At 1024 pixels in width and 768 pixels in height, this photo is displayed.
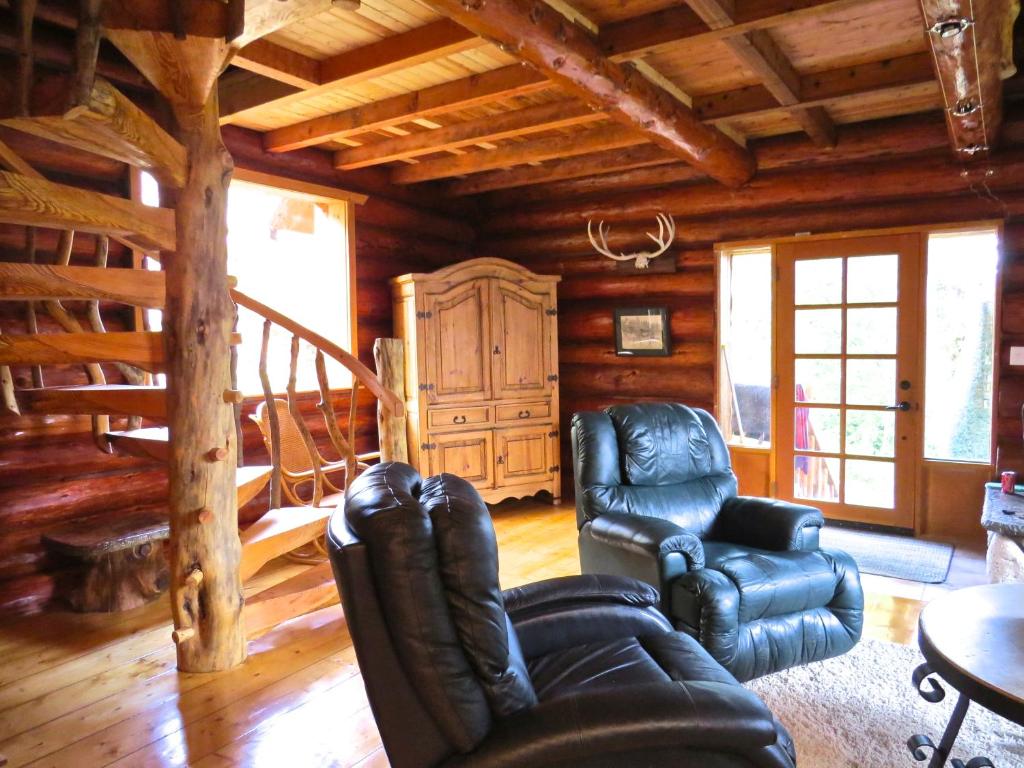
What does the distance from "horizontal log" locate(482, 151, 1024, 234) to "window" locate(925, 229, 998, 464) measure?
1.28ft

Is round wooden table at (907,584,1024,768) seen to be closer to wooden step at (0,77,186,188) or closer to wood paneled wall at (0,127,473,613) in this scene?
wooden step at (0,77,186,188)

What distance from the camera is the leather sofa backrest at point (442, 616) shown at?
4.48 ft

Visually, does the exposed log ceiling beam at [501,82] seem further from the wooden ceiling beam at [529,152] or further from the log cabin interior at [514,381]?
the wooden ceiling beam at [529,152]

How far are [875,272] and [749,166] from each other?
109 cm

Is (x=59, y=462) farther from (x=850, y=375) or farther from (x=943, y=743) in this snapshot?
(x=850, y=375)

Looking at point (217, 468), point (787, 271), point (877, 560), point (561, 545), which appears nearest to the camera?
point (217, 468)

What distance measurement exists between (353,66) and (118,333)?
1.65m

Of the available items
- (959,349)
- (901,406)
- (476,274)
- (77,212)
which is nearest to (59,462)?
(77,212)

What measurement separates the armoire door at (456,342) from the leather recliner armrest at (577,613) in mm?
2912

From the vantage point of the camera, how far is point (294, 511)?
3.56 metres

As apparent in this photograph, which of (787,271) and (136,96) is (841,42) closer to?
(787,271)

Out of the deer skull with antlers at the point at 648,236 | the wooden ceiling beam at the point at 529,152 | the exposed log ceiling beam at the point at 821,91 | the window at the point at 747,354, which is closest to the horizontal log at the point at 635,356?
the window at the point at 747,354

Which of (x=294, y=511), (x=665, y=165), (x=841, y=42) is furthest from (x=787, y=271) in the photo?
(x=294, y=511)

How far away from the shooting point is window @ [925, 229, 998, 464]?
4434 millimetres
